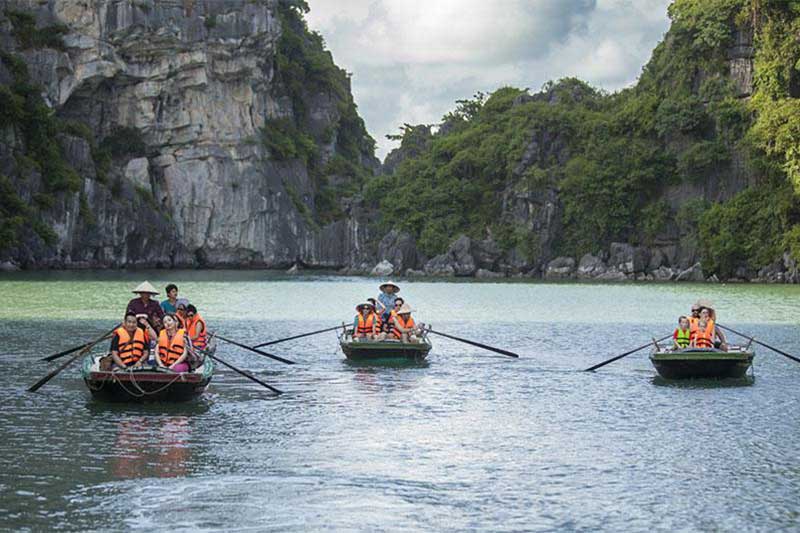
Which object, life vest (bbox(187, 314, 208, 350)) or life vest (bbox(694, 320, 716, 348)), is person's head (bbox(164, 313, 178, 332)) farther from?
life vest (bbox(694, 320, 716, 348))

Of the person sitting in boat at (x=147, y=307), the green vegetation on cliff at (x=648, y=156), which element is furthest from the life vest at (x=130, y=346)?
the green vegetation on cliff at (x=648, y=156)

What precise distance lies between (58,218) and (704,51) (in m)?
45.5

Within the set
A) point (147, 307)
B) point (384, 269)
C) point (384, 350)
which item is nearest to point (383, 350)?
point (384, 350)

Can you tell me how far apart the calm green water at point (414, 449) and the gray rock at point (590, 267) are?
2103 inches

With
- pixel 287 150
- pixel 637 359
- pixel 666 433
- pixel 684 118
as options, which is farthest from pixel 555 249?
pixel 666 433

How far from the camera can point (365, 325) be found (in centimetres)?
2178

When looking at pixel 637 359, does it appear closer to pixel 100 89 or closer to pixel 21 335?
pixel 21 335

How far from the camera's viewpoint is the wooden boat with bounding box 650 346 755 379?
18547 millimetres

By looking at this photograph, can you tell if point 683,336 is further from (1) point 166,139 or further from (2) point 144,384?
(1) point 166,139

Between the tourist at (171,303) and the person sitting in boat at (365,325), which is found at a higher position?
the tourist at (171,303)

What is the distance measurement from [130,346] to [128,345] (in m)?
0.03

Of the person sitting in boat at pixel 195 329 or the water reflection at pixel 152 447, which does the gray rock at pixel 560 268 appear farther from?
the water reflection at pixel 152 447

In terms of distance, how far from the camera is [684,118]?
72625 millimetres

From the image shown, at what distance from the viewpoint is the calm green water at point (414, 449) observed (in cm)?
1015
